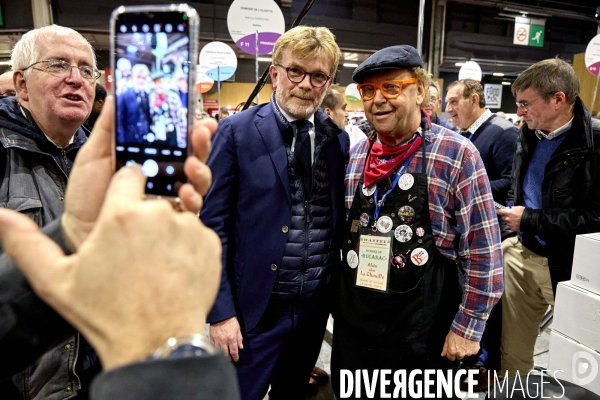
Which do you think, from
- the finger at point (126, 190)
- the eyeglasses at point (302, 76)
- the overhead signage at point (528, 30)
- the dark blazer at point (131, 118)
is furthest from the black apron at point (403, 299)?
the overhead signage at point (528, 30)

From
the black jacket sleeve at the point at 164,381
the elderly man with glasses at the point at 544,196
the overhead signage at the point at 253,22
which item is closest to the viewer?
the black jacket sleeve at the point at 164,381

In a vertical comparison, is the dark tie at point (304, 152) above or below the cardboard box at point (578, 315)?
above

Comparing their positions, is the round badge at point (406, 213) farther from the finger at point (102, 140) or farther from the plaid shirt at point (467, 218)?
the finger at point (102, 140)

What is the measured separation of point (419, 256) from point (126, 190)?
124cm

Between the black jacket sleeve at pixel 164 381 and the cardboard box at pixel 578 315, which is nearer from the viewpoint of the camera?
the black jacket sleeve at pixel 164 381

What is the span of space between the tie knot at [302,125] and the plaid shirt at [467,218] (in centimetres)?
46

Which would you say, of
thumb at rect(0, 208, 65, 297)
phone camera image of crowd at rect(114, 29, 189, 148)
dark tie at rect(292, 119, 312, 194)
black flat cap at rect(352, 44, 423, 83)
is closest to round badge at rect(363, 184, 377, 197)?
dark tie at rect(292, 119, 312, 194)

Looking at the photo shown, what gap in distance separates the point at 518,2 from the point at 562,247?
1160 cm

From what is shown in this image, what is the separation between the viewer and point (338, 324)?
1.69 m

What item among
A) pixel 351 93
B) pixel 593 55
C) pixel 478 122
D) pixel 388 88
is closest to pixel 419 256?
pixel 388 88

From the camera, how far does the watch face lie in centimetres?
42

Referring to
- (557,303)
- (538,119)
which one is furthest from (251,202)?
(538,119)

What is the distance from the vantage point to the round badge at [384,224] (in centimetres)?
153

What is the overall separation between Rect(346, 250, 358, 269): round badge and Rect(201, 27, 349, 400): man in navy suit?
0.32 feet
